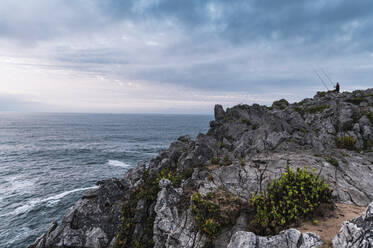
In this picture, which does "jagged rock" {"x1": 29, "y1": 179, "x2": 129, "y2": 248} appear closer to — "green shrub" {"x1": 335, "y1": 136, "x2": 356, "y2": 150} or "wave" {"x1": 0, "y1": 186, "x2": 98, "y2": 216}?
"wave" {"x1": 0, "y1": 186, "x2": 98, "y2": 216}

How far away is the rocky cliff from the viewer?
33.0 ft

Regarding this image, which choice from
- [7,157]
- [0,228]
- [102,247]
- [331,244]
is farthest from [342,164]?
[7,157]

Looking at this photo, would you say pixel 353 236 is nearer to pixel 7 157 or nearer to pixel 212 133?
pixel 212 133

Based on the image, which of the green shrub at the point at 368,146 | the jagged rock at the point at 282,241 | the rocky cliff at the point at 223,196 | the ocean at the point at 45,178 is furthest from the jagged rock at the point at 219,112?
the jagged rock at the point at 282,241

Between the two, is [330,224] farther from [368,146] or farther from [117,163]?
[117,163]

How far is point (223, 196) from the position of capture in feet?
40.4

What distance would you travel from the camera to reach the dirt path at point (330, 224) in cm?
793

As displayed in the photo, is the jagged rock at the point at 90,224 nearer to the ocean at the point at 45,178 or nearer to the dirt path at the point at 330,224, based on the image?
the dirt path at the point at 330,224

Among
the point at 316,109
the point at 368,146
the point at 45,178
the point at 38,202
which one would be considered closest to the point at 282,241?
the point at 368,146

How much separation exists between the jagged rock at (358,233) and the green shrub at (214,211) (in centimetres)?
515

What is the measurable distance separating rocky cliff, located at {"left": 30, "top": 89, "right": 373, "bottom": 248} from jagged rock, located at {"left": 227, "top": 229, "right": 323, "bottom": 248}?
0.04 m

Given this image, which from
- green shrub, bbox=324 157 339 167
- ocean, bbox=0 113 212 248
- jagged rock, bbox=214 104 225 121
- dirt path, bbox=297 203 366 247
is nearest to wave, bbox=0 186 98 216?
ocean, bbox=0 113 212 248

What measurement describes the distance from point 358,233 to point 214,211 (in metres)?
6.57

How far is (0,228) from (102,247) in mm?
25493
